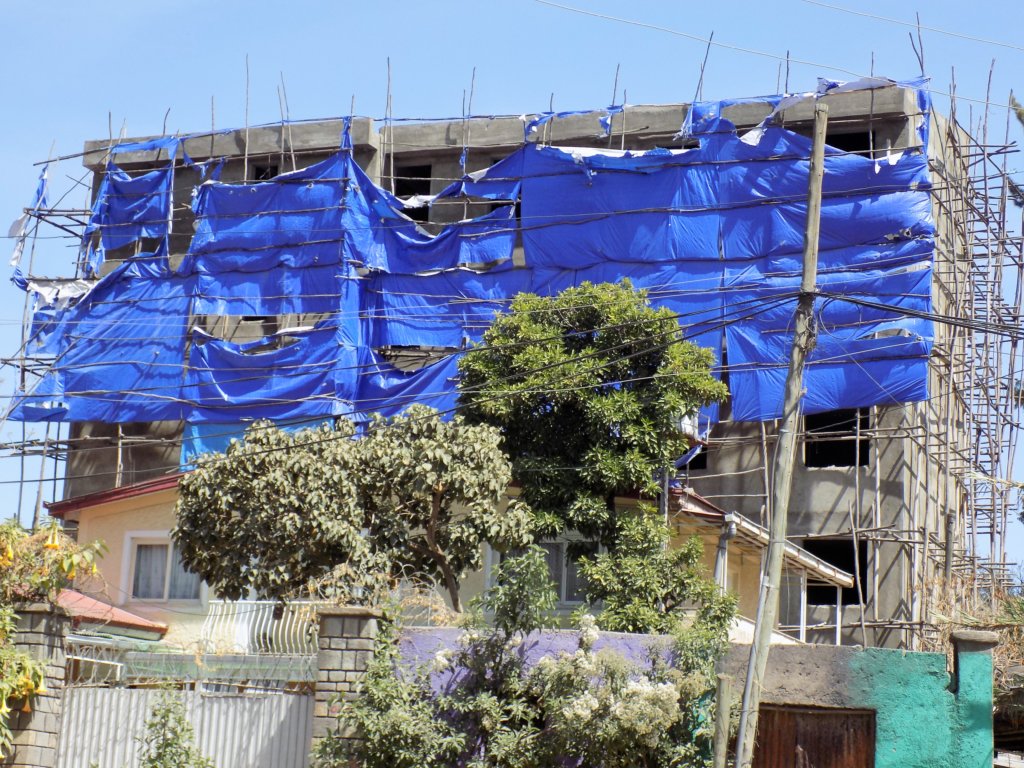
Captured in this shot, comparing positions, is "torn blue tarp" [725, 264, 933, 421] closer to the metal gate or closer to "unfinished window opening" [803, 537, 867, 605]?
"unfinished window opening" [803, 537, 867, 605]

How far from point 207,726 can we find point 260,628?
6.99m

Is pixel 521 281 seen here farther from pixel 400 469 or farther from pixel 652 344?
pixel 400 469

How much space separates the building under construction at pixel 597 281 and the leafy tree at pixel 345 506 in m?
8.79

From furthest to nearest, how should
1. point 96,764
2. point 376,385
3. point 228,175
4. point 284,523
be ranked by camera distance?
point 228,175 → point 376,385 → point 284,523 → point 96,764

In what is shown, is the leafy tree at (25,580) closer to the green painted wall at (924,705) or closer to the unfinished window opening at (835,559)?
the green painted wall at (924,705)

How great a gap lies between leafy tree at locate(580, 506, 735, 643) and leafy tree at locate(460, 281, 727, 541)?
0.85 m

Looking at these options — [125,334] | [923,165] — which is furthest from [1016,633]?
[125,334]

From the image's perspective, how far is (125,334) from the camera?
33062 mm

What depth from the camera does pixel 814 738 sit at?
1314 centimetres

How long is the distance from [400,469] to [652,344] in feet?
15.4

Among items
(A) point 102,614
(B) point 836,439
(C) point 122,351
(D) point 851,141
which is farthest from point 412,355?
(A) point 102,614

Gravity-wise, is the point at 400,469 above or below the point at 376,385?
below

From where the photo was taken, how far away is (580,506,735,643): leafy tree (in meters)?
18.5

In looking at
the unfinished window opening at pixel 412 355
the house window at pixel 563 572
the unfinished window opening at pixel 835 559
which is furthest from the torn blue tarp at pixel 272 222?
the unfinished window opening at pixel 835 559
